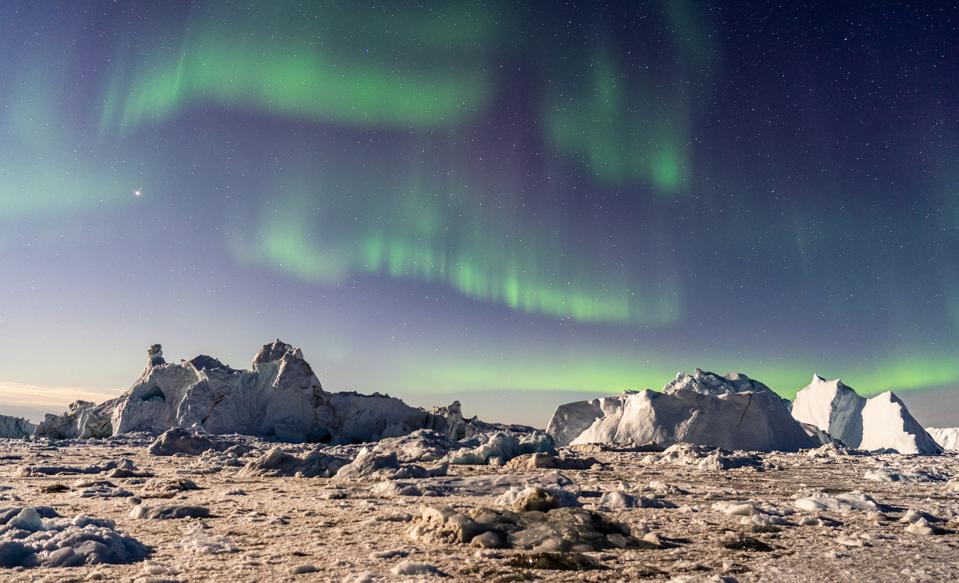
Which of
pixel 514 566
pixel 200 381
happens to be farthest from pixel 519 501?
pixel 200 381

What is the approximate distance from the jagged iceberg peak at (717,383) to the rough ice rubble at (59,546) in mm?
61059

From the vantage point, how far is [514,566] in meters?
6.56

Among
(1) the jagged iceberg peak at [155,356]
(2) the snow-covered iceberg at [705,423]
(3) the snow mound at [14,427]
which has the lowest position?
(3) the snow mound at [14,427]

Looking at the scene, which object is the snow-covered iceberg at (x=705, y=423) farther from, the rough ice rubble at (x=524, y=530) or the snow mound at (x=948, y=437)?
the snow mound at (x=948, y=437)

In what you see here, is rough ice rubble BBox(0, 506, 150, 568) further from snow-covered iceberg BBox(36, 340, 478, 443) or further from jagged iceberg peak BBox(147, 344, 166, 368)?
jagged iceberg peak BBox(147, 344, 166, 368)

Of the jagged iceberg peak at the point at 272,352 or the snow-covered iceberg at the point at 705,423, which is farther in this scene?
the jagged iceberg peak at the point at 272,352

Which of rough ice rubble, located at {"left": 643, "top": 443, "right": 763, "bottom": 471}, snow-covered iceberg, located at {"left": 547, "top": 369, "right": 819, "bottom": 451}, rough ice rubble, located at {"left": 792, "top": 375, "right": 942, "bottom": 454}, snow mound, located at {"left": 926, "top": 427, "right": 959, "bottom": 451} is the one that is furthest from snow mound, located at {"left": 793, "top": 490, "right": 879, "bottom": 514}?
snow mound, located at {"left": 926, "top": 427, "right": 959, "bottom": 451}

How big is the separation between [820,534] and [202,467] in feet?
65.0

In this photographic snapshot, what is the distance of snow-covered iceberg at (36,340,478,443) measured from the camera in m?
48.9

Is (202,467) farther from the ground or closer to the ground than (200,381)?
closer to the ground

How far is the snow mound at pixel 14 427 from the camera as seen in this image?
57.0m

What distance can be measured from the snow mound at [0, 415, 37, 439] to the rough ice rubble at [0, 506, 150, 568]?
201 ft

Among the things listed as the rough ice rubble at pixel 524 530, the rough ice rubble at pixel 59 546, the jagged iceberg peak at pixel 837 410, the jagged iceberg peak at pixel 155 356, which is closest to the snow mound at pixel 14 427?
the jagged iceberg peak at pixel 155 356

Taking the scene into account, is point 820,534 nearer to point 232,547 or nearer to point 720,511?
point 720,511
